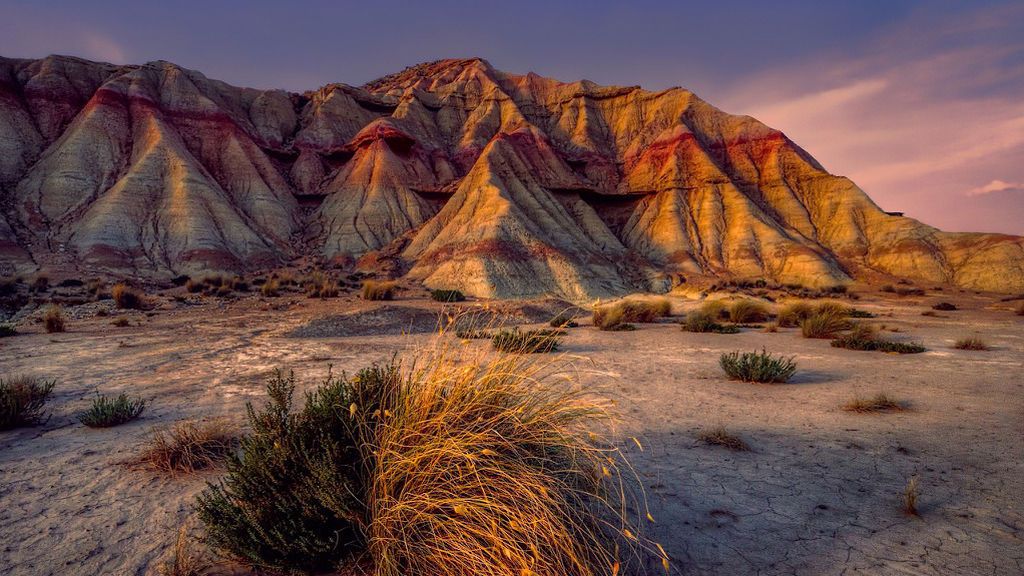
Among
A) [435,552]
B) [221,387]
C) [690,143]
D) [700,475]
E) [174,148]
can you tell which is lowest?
[221,387]

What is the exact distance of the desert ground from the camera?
289cm

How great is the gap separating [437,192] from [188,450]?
45762 millimetres

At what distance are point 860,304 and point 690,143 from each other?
2973 cm

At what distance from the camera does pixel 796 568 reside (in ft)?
8.91

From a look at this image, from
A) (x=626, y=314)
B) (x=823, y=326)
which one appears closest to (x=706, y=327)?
(x=823, y=326)

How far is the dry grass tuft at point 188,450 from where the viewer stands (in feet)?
13.3

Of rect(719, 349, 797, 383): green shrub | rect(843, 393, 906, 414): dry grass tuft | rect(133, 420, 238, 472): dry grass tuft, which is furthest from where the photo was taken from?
rect(719, 349, 797, 383): green shrub

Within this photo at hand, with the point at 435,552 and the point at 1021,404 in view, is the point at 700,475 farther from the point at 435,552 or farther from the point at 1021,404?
the point at 1021,404

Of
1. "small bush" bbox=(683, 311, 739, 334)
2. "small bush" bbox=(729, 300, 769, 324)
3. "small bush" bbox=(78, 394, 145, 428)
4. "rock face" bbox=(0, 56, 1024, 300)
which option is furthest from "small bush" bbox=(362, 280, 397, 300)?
"small bush" bbox=(729, 300, 769, 324)

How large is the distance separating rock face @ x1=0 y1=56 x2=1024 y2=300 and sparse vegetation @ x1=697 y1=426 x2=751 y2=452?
2462 centimetres

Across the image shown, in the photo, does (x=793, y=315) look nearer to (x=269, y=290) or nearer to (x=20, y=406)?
(x=20, y=406)

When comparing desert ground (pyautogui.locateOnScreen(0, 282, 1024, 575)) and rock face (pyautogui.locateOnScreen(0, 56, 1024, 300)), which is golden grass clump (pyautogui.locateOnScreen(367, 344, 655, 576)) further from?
rock face (pyautogui.locateOnScreen(0, 56, 1024, 300))

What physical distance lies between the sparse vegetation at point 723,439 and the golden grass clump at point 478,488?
243 centimetres

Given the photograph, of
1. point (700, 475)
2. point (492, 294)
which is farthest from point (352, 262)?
point (700, 475)
